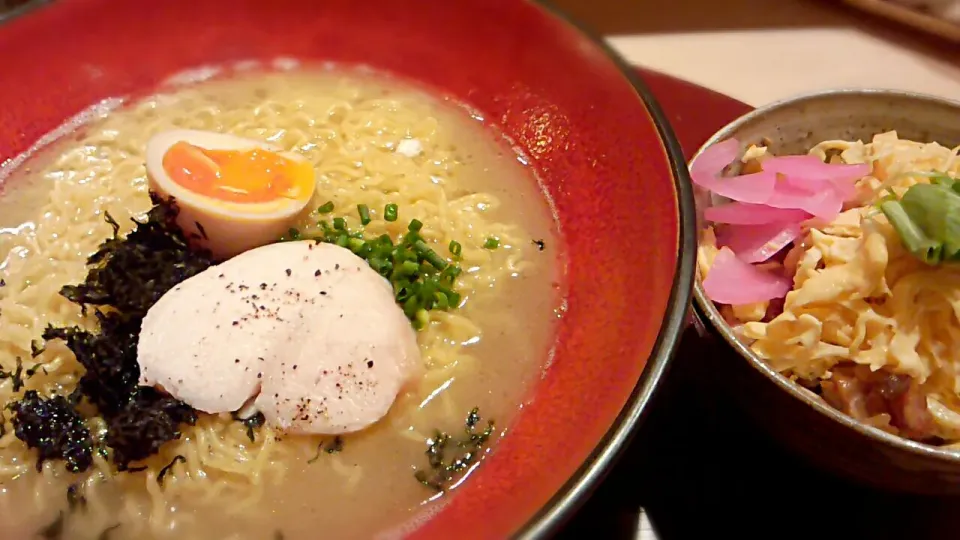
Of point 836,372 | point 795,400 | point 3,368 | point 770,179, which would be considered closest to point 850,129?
point 770,179

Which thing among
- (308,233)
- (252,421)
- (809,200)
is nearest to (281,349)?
(252,421)

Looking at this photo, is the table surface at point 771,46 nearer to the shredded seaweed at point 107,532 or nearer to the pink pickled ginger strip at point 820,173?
the pink pickled ginger strip at point 820,173

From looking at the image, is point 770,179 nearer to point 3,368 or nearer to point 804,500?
point 804,500

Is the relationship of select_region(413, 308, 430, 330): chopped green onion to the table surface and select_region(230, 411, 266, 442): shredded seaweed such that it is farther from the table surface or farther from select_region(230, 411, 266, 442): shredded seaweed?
the table surface

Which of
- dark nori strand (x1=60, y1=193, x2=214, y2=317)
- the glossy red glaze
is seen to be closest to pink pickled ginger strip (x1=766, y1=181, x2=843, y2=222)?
the glossy red glaze

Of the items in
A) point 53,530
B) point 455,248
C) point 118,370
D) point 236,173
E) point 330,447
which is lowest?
point 53,530

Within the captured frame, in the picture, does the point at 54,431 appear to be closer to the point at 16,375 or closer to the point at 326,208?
the point at 16,375
